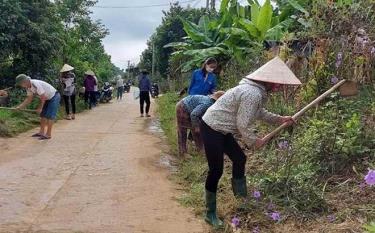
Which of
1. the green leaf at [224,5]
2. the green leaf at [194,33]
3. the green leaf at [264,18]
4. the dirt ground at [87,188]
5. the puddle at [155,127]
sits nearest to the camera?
the dirt ground at [87,188]

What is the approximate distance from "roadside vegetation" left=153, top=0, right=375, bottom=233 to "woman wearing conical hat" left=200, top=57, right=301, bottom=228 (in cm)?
35

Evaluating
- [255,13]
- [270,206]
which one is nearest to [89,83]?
[255,13]

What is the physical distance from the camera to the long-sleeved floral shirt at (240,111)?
4242 mm

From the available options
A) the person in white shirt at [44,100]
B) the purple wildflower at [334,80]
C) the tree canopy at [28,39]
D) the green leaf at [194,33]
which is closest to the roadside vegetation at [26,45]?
the tree canopy at [28,39]

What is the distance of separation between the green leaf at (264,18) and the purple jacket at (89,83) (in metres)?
9.08

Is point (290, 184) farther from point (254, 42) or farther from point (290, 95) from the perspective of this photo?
point (254, 42)

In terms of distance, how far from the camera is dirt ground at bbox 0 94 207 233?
14.8 ft

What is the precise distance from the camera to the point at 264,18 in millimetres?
9219

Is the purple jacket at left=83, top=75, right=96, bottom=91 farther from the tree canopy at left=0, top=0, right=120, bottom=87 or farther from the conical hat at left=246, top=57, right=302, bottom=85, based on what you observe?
the conical hat at left=246, top=57, right=302, bottom=85

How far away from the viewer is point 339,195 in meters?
4.69

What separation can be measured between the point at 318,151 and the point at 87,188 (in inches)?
105

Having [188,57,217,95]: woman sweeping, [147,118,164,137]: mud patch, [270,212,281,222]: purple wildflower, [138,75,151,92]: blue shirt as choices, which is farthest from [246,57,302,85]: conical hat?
[138,75,151,92]: blue shirt

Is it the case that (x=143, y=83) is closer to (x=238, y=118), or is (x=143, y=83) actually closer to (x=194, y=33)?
(x=194, y=33)

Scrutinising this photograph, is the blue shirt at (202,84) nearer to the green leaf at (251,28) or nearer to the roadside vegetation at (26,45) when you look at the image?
the green leaf at (251,28)
